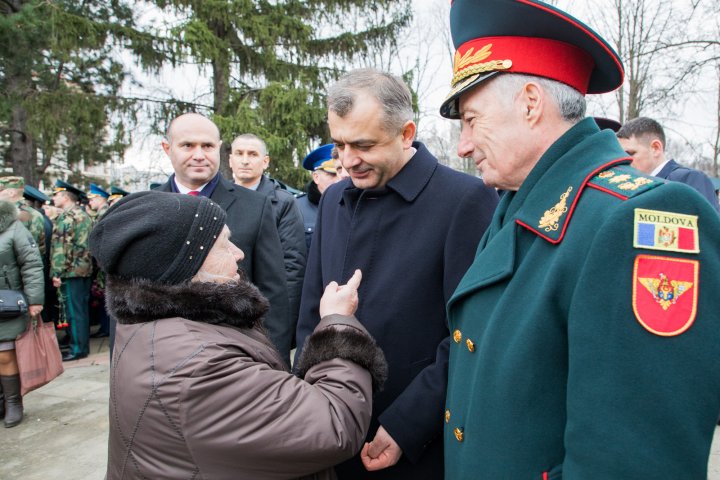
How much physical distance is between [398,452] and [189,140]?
2.29 m

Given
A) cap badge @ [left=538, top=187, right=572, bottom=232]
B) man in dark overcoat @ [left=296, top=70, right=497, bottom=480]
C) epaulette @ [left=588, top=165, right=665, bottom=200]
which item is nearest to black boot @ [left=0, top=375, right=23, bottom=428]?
man in dark overcoat @ [left=296, top=70, right=497, bottom=480]

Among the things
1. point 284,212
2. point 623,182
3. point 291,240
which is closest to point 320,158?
point 284,212

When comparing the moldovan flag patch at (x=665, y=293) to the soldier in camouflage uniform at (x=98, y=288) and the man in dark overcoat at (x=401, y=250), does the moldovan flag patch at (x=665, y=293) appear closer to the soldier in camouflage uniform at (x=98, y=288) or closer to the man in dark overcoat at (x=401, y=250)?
the man in dark overcoat at (x=401, y=250)

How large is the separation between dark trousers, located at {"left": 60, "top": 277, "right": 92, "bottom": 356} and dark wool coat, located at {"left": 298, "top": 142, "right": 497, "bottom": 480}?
5847 millimetres

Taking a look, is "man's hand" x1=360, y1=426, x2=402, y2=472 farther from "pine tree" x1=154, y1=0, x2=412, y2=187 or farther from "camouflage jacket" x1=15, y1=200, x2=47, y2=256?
"pine tree" x1=154, y1=0, x2=412, y2=187

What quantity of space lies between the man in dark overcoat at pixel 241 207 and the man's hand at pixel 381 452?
1419 mm

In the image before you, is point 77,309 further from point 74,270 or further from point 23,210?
point 23,210

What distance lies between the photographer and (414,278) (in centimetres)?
186

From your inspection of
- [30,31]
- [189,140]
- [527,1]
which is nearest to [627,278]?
[527,1]

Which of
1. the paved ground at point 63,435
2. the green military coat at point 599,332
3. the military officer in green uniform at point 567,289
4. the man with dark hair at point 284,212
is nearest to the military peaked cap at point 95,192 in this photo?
the paved ground at point 63,435

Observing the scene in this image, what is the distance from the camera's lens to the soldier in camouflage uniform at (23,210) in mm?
5375

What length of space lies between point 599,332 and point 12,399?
524 centimetres

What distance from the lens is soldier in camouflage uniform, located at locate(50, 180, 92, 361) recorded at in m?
6.43

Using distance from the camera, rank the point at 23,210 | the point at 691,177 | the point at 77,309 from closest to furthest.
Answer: the point at 691,177 → the point at 23,210 → the point at 77,309
